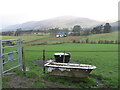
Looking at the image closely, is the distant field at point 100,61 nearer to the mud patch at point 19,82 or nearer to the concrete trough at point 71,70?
the concrete trough at point 71,70

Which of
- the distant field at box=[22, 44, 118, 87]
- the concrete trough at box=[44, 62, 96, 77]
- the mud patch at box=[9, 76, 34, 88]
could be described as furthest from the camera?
the distant field at box=[22, 44, 118, 87]

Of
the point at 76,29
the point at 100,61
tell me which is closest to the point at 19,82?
the point at 100,61

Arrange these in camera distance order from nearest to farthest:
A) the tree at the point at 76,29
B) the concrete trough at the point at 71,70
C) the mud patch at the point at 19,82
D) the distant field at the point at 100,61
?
the mud patch at the point at 19,82 < the concrete trough at the point at 71,70 < the distant field at the point at 100,61 < the tree at the point at 76,29

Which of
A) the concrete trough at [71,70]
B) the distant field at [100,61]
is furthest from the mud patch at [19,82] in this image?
the distant field at [100,61]

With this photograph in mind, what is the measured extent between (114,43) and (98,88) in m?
16.9

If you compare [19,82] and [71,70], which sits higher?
[71,70]

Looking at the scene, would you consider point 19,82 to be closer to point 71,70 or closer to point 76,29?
point 71,70

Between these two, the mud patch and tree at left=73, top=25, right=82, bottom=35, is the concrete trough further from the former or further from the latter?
tree at left=73, top=25, right=82, bottom=35

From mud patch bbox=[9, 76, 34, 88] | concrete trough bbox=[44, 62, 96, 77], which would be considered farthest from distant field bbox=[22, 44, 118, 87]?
mud patch bbox=[9, 76, 34, 88]

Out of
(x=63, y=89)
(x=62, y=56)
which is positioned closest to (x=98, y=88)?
(x=63, y=89)

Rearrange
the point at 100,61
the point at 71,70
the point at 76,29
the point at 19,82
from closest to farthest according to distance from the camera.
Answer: the point at 19,82
the point at 71,70
the point at 100,61
the point at 76,29

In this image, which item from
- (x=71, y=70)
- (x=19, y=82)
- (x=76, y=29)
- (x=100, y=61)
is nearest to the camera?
(x=19, y=82)

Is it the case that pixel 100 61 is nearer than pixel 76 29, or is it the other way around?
pixel 100 61

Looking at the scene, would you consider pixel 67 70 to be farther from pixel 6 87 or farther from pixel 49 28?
pixel 49 28
